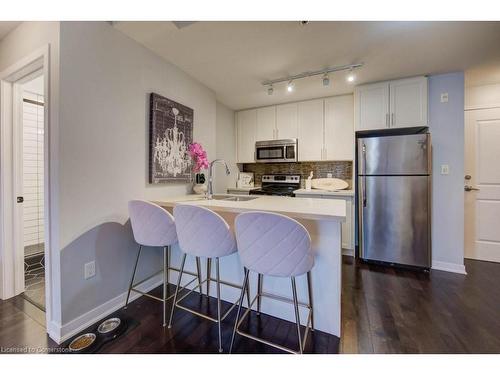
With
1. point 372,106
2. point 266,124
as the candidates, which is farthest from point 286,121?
point 372,106

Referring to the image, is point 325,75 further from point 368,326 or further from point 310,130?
point 368,326

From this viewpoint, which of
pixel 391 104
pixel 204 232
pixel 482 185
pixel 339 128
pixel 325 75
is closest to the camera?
pixel 204 232

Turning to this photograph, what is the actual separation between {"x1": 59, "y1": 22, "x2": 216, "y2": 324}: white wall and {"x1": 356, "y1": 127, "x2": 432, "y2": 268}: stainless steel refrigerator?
248 cm

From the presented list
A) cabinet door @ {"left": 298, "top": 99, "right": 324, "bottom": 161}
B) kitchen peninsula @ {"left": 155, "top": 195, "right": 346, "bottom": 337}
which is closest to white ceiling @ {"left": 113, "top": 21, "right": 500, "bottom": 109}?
cabinet door @ {"left": 298, "top": 99, "right": 324, "bottom": 161}

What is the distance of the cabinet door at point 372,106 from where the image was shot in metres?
2.72

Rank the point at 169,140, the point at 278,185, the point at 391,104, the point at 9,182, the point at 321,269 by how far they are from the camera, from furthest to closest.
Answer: the point at 278,185
the point at 391,104
the point at 169,140
the point at 9,182
the point at 321,269

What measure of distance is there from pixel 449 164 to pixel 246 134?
285cm

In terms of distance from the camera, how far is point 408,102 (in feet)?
8.64

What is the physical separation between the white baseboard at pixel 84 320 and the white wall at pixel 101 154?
0.04 m

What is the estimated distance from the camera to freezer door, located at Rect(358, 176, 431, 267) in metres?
2.52

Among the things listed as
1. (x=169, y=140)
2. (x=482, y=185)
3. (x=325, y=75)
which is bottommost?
(x=482, y=185)

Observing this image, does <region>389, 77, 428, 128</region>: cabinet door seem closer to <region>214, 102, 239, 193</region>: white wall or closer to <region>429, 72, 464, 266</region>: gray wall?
<region>429, 72, 464, 266</region>: gray wall

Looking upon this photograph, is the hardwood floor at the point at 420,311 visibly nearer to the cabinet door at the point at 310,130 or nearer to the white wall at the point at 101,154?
the cabinet door at the point at 310,130

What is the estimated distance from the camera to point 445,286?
2205mm
